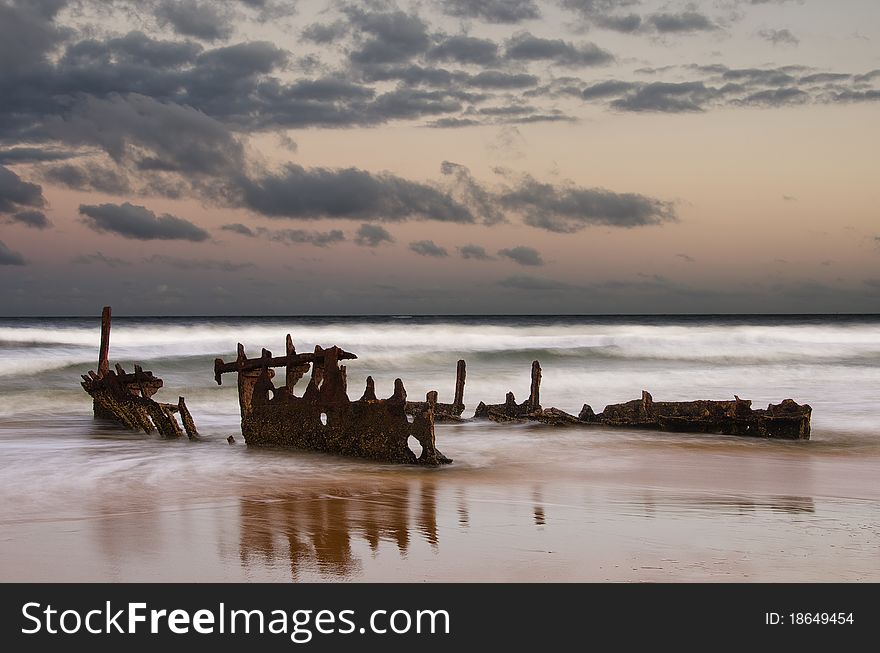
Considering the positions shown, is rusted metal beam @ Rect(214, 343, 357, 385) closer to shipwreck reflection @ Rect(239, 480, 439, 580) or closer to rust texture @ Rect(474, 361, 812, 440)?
shipwreck reflection @ Rect(239, 480, 439, 580)

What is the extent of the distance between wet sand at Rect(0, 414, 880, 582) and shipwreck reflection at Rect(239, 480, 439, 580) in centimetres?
2

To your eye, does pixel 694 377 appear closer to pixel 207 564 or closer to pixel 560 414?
pixel 560 414

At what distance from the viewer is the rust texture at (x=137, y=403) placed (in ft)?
45.8

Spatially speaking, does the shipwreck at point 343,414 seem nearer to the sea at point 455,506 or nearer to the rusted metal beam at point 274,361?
the rusted metal beam at point 274,361

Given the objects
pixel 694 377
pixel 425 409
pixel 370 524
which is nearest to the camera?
pixel 370 524

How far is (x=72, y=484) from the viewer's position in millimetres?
9773

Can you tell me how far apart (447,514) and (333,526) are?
3.28 ft

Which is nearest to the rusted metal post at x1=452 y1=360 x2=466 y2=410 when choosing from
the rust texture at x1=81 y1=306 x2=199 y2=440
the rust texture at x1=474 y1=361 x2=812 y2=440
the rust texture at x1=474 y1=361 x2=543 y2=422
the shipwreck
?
the shipwreck

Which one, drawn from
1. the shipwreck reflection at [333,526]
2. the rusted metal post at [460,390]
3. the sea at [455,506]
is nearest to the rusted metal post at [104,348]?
the sea at [455,506]

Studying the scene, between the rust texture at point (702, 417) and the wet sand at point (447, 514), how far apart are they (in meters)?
1.13

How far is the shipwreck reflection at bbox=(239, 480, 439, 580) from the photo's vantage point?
6316 millimetres

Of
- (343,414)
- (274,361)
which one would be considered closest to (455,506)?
(343,414)
